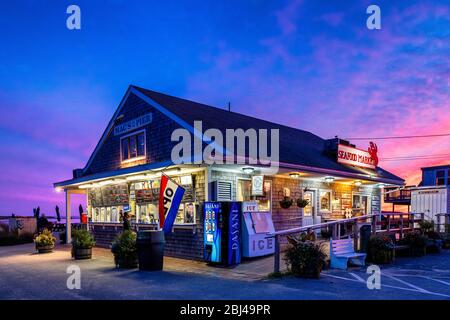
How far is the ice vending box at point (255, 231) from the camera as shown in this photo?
40.1 feet

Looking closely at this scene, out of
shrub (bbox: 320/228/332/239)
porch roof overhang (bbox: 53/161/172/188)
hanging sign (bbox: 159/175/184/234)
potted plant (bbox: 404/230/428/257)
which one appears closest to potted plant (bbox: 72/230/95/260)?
porch roof overhang (bbox: 53/161/172/188)

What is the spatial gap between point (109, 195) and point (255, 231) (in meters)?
8.96

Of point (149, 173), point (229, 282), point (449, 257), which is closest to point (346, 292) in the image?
point (229, 282)

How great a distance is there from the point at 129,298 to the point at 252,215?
632cm

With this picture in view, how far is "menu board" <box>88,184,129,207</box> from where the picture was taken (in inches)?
683

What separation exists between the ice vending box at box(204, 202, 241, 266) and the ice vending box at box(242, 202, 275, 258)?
429 millimetres

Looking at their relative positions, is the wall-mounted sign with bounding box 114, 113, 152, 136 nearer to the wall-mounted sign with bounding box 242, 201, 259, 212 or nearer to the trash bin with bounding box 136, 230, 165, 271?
the wall-mounted sign with bounding box 242, 201, 259, 212

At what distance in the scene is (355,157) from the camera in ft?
64.3

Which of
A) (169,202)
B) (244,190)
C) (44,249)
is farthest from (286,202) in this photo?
(44,249)

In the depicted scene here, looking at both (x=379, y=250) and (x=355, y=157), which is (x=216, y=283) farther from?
(x=355, y=157)

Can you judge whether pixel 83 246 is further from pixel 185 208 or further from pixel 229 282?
pixel 229 282

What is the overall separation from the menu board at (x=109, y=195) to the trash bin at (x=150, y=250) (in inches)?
263

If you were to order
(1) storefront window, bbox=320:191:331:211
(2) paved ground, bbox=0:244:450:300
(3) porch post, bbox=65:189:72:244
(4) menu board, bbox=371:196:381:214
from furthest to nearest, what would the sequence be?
1. (3) porch post, bbox=65:189:72:244
2. (4) menu board, bbox=371:196:381:214
3. (1) storefront window, bbox=320:191:331:211
4. (2) paved ground, bbox=0:244:450:300
